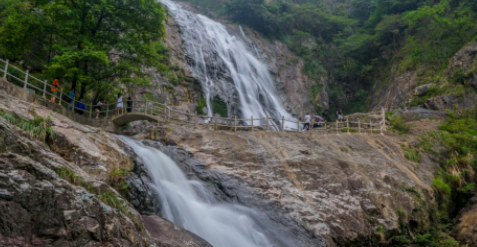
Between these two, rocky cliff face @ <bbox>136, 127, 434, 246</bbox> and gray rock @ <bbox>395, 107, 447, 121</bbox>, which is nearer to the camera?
rocky cliff face @ <bbox>136, 127, 434, 246</bbox>

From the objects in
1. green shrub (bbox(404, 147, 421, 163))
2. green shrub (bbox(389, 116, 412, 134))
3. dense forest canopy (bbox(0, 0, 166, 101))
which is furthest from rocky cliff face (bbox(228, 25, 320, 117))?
dense forest canopy (bbox(0, 0, 166, 101))

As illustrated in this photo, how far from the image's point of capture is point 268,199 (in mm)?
14438

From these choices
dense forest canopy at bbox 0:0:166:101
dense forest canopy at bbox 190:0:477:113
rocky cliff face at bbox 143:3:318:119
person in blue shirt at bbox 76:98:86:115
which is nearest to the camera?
dense forest canopy at bbox 0:0:166:101

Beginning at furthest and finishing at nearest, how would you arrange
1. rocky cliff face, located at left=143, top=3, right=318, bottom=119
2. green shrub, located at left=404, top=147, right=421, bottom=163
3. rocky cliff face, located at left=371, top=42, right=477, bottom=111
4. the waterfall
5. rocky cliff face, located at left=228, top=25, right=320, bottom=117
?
rocky cliff face, located at left=228, top=25, right=320, bottom=117 < rocky cliff face, located at left=143, top=3, right=318, bottom=119 < rocky cliff face, located at left=371, top=42, right=477, bottom=111 < green shrub, located at left=404, top=147, right=421, bottom=163 < the waterfall

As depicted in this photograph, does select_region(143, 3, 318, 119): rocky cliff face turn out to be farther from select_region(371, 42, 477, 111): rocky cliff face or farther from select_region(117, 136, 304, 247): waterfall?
select_region(117, 136, 304, 247): waterfall

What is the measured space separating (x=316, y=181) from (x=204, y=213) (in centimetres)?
606

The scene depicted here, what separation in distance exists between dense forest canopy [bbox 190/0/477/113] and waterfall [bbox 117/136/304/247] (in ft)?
77.7

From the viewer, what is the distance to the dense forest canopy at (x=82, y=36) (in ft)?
49.1

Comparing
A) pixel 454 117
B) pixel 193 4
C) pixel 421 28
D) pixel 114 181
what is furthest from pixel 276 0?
pixel 114 181

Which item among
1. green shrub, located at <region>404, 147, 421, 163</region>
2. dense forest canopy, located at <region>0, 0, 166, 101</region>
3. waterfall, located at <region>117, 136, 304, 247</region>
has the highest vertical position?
dense forest canopy, located at <region>0, 0, 166, 101</region>

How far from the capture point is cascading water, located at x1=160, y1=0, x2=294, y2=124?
3009 centimetres

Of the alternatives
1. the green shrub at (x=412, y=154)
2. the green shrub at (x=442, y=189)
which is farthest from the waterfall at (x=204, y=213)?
the green shrub at (x=412, y=154)

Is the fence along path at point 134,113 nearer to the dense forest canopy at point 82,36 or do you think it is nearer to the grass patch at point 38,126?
the dense forest canopy at point 82,36

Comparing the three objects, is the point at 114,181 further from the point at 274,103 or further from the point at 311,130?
the point at 274,103
